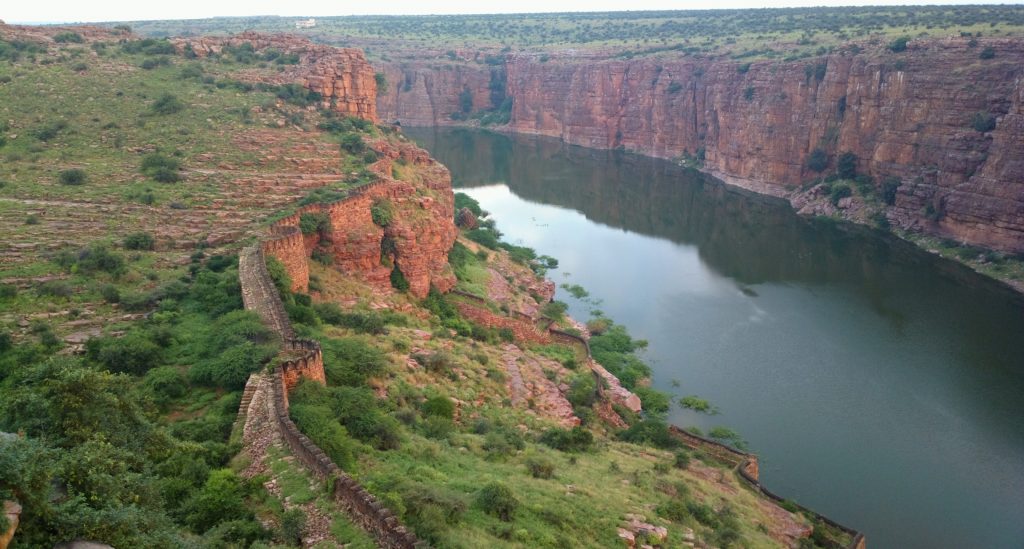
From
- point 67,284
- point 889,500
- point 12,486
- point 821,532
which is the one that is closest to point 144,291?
point 67,284

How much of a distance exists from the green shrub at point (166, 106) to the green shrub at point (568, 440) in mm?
24653

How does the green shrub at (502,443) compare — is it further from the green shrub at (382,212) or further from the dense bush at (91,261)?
the green shrub at (382,212)

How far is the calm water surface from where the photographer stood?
2348 centimetres

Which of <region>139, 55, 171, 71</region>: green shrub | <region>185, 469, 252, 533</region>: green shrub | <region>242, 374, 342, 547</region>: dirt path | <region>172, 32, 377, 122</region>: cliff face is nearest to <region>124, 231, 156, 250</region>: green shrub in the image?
<region>242, 374, 342, 547</region>: dirt path

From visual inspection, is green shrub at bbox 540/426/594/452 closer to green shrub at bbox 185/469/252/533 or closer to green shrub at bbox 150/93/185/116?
green shrub at bbox 185/469/252/533

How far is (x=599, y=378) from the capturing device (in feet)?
92.5

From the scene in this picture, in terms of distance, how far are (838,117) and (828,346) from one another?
3638 centimetres

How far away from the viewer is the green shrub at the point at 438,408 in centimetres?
Answer: 1903

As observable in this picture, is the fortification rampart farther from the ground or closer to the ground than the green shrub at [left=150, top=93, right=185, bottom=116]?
closer to the ground

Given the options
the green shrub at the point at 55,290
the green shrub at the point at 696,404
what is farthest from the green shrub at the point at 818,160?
the green shrub at the point at 55,290

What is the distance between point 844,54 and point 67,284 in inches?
2509

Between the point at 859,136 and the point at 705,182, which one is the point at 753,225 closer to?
the point at 859,136

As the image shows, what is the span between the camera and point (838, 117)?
6356 centimetres

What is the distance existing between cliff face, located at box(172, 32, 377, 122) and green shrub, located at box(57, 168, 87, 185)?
54.8 ft
